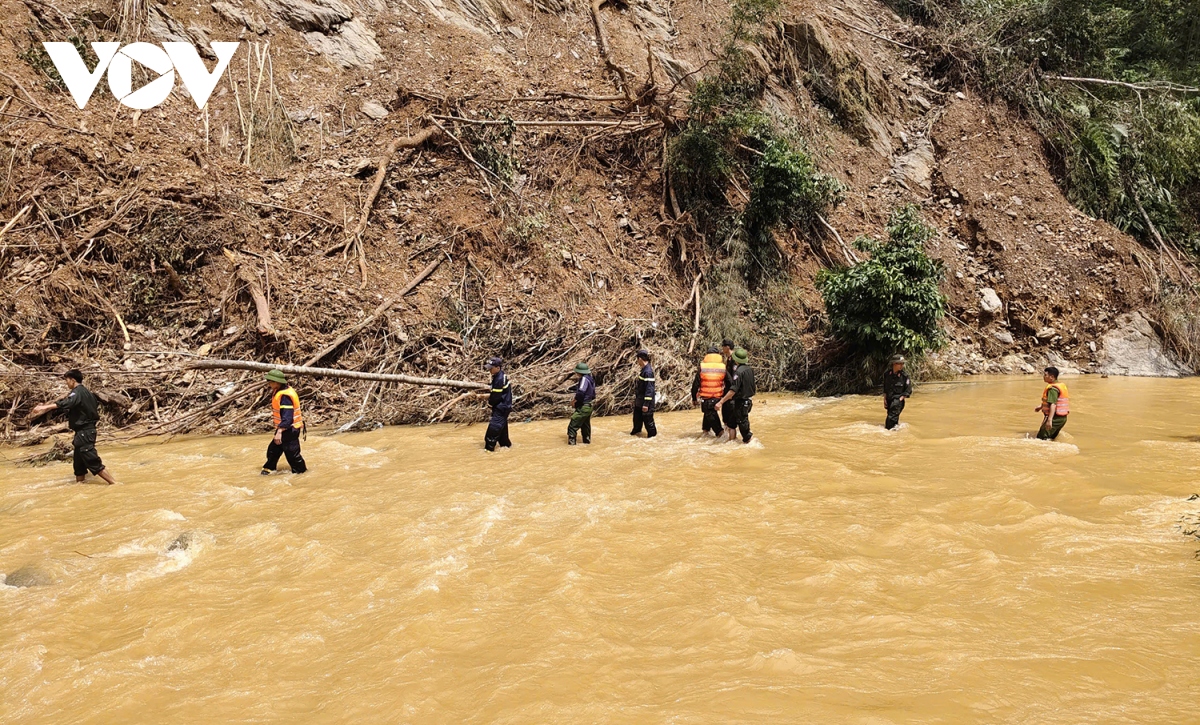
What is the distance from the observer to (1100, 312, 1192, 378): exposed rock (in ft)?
56.6

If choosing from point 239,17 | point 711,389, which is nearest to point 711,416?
point 711,389

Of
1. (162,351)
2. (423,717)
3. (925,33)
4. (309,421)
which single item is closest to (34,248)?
(162,351)

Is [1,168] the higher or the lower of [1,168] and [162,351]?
the higher

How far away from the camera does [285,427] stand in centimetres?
805

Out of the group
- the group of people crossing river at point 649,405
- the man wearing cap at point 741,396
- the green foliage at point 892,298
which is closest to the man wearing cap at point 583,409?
the group of people crossing river at point 649,405

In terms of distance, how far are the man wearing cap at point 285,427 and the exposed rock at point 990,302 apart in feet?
55.1

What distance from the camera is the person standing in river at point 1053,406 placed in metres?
9.41

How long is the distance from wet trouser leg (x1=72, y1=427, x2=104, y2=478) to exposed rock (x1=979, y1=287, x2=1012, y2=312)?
1873 cm

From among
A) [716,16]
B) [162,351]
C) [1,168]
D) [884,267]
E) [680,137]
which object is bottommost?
[162,351]

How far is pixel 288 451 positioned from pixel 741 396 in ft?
19.1

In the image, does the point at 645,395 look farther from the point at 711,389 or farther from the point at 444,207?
the point at 444,207

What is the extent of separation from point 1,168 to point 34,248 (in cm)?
176

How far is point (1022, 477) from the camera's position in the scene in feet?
25.2

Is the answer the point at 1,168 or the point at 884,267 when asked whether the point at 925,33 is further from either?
the point at 1,168
